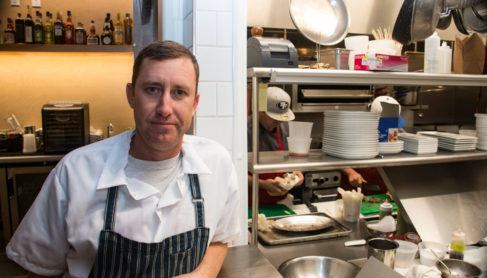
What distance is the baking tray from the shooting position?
2.12 m

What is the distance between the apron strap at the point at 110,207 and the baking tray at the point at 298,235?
1.02 meters

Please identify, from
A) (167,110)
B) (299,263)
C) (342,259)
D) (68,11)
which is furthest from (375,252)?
(68,11)

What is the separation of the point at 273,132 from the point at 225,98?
149 cm

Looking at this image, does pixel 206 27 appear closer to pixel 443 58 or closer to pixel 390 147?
pixel 390 147

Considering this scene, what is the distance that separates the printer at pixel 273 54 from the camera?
183 cm

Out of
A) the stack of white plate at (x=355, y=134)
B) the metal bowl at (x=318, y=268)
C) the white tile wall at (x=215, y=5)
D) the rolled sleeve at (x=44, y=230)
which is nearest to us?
the rolled sleeve at (x=44, y=230)

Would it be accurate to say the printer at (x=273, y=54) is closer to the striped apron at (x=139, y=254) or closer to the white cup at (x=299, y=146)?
the white cup at (x=299, y=146)

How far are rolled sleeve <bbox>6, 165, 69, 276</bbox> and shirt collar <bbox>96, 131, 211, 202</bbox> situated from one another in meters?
0.14

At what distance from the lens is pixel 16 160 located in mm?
3547

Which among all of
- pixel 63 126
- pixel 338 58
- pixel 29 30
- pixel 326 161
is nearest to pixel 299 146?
pixel 326 161

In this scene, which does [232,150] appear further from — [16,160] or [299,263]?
[16,160]

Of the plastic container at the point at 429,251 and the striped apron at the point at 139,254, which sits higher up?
the striped apron at the point at 139,254

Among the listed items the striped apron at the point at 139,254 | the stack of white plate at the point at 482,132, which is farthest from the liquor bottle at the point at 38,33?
the stack of white plate at the point at 482,132

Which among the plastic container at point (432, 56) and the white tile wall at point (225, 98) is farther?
the plastic container at point (432, 56)
